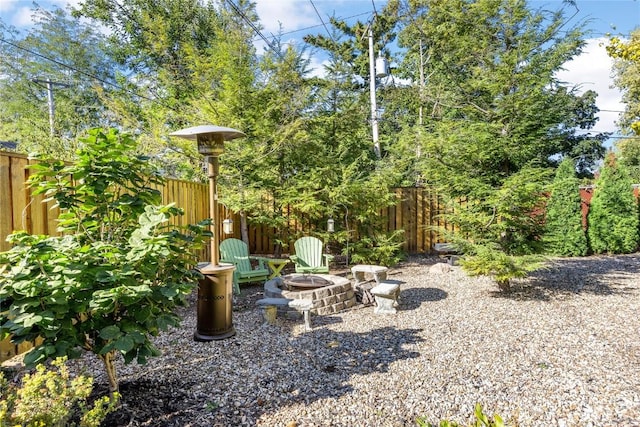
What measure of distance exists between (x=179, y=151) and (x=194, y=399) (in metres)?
5.38

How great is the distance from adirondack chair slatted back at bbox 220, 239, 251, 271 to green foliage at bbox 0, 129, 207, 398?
3.00 metres

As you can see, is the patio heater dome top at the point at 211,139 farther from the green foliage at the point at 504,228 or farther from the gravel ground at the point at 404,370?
the green foliage at the point at 504,228

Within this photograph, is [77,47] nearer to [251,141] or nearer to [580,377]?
[251,141]

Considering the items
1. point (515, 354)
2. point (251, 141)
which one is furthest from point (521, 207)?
point (251, 141)

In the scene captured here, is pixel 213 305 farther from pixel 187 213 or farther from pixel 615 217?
pixel 615 217

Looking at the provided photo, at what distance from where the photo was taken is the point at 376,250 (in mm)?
6457

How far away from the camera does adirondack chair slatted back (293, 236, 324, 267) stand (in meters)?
5.62

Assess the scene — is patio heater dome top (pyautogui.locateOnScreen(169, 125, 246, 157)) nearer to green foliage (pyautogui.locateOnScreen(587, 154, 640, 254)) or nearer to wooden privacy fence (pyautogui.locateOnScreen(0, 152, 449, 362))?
wooden privacy fence (pyautogui.locateOnScreen(0, 152, 449, 362))

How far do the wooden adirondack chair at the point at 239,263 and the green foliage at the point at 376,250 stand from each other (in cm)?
194

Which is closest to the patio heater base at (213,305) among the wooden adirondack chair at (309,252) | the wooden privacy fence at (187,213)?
the wooden privacy fence at (187,213)

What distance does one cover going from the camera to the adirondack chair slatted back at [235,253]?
5.10 meters

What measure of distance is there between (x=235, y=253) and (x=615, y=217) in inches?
319

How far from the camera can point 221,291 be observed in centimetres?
319

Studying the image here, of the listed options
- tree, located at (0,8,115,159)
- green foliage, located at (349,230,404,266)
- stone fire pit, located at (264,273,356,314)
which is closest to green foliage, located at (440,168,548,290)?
stone fire pit, located at (264,273,356,314)
